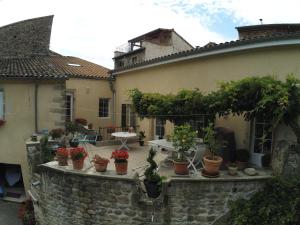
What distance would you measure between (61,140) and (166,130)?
4.61 meters

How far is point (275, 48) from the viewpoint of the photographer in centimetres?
930

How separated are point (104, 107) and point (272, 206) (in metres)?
12.6

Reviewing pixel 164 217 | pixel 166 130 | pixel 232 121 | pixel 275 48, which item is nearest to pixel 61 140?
pixel 166 130

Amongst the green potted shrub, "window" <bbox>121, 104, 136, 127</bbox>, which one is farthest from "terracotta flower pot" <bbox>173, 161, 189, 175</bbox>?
"window" <bbox>121, 104, 136, 127</bbox>

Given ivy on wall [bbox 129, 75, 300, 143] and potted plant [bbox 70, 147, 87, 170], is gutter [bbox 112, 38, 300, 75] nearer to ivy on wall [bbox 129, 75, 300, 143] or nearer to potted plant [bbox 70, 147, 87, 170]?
ivy on wall [bbox 129, 75, 300, 143]

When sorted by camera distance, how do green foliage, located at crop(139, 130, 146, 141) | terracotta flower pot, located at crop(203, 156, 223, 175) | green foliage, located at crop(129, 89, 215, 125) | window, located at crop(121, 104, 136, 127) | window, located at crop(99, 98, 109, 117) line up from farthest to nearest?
window, located at crop(99, 98, 109, 117) → window, located at crop(121, 104, 136, 127) → green foliage, located at crop(139, 130, 146, 141) → green foliage, located at crop(129, 89, 215, 125) → terracotta flower pot, located at crop(203, 156, 223, 175)

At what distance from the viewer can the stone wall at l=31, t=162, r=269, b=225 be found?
8.38 meters

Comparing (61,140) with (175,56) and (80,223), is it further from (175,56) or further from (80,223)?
(175,56)

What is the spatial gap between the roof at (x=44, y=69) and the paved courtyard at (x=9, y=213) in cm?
586

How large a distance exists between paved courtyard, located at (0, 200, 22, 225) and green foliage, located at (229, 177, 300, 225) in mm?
9091

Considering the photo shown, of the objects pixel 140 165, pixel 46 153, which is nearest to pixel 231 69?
pixel 140 165

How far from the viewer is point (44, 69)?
554 inches

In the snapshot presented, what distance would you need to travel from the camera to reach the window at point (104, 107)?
18.6m

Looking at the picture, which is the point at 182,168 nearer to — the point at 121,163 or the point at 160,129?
the point at 121,163
